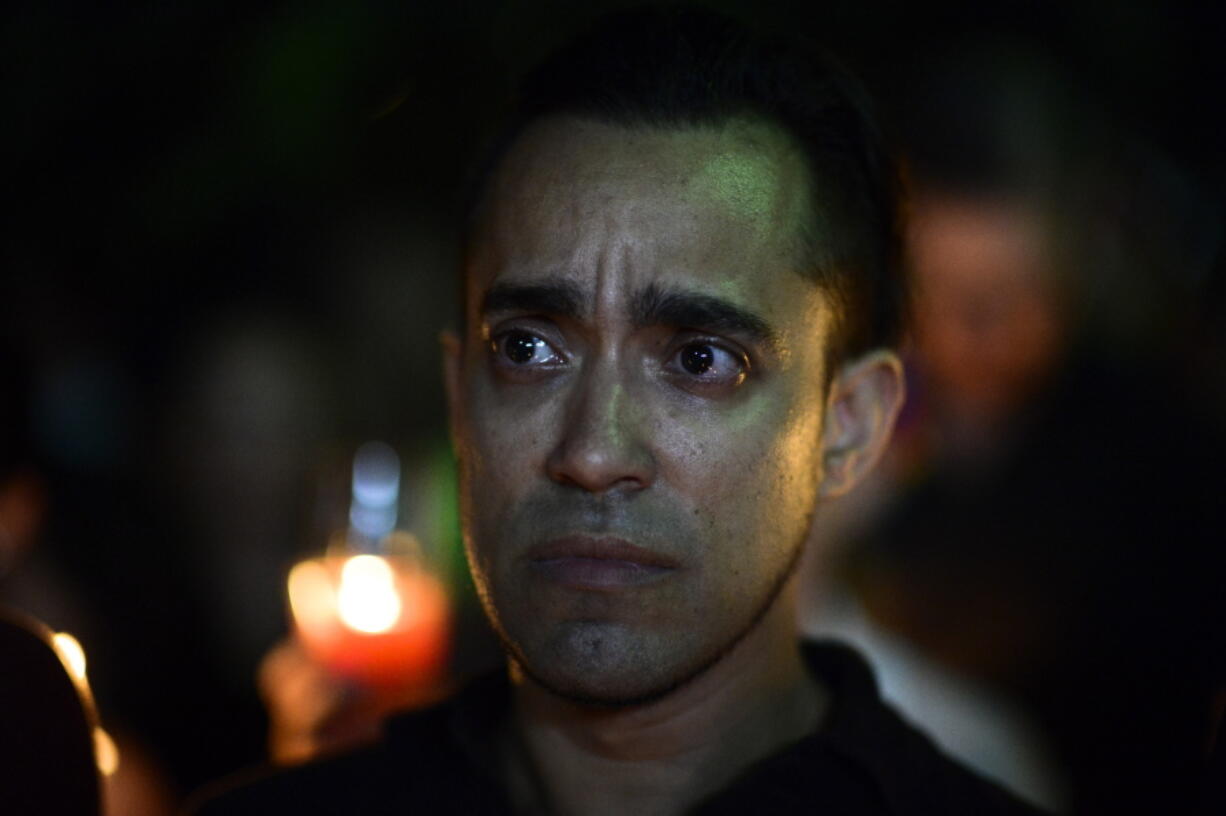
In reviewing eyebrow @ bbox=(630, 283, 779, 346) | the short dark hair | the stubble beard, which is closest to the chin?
the stubble beard

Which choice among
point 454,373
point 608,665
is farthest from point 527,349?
point 608,665

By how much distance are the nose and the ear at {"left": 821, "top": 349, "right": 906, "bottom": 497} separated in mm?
404

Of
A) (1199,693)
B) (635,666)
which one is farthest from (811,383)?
(1199,693)

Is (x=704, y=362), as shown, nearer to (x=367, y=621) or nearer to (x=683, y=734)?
(x=683, y=734)

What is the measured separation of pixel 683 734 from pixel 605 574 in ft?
1.21

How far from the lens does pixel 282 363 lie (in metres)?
6.58

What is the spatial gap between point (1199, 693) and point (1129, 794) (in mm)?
352

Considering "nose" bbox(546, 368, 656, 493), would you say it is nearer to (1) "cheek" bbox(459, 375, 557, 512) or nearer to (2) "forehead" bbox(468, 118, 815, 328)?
(1) "cheek" bbox(459, 375, 557, 512)

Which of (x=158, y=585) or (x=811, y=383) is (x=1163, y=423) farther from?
(x=158, y=585)

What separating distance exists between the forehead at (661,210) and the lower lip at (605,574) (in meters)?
0.44

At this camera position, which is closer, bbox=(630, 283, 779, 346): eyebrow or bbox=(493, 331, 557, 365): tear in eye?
bbox=(630, 283, 779, 346): eyebrow

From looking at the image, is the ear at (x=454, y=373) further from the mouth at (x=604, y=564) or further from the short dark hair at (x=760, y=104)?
the mouth at (x=604, y=564)

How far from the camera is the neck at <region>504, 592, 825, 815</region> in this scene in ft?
7.41

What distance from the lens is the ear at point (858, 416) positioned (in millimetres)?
2369
